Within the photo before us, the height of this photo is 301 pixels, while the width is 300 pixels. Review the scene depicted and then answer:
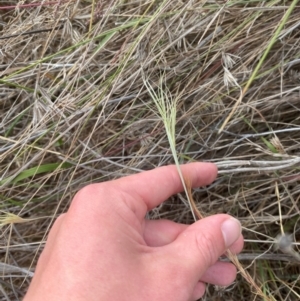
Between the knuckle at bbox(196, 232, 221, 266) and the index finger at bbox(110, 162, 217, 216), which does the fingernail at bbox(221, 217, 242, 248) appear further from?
the index finger at bbox(110, 162, 217, 216)

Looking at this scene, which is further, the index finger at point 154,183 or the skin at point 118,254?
the index finger at point 154,183

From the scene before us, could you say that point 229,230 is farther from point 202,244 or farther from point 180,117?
point 180,117

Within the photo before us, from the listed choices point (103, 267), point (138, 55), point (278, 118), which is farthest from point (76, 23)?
point (103, 267)

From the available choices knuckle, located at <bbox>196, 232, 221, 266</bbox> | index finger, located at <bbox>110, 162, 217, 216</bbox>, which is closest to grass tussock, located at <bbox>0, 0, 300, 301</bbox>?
index finger, located at <bbox>110, 162, 217, 216</bbox>

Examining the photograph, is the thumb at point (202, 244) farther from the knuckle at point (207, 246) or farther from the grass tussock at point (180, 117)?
Result: the grass tussock at point (180, 117)

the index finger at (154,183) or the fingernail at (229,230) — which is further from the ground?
the index finger at (154,183)

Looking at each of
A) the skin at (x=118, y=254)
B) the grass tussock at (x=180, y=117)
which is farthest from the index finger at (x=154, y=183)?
the grass tussock at (x=180, y=117)
